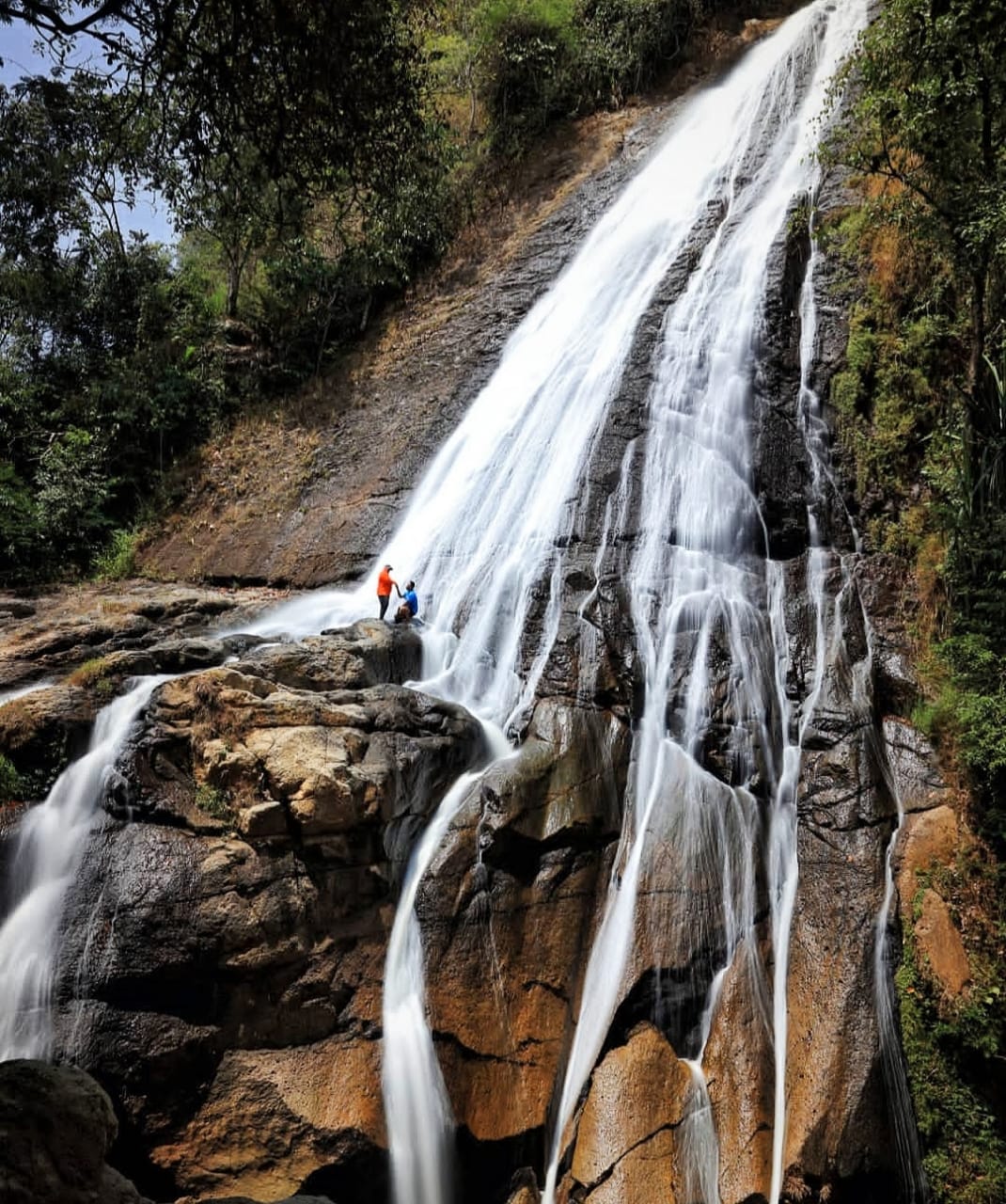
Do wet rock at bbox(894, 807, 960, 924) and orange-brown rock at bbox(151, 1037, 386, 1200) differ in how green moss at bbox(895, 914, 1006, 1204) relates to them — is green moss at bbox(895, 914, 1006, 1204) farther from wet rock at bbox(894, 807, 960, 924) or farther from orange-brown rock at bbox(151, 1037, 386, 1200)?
orange-brown rock at bbox(151, 1037, 386, 1200)

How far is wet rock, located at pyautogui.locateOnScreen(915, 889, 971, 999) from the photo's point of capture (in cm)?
712

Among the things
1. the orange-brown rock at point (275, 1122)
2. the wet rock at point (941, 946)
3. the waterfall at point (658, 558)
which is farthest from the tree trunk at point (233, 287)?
the wet rock at point (941, 946)

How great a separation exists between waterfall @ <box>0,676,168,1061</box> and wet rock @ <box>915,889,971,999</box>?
7.55 meters

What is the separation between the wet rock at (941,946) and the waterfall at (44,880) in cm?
755

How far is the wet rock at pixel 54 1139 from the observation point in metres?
3.32

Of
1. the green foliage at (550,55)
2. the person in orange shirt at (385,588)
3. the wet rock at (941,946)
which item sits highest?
the green foliage at (550,55)

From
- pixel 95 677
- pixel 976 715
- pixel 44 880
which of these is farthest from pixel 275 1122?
pixel 976 715

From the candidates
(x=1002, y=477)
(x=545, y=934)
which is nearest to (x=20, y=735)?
(x=545, y=934)

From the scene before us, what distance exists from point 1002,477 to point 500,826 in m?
7.22

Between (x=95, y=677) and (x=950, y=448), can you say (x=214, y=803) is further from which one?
(x=950, y=448)

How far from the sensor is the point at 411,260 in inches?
778

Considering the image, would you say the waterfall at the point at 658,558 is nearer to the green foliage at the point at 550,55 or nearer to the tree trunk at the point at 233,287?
the green foliage at the point at 550,55

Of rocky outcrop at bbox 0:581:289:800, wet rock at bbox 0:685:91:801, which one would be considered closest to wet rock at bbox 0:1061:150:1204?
wet rock at bbox 0:685:91:801

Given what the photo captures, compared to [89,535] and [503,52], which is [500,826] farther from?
[503,52]
